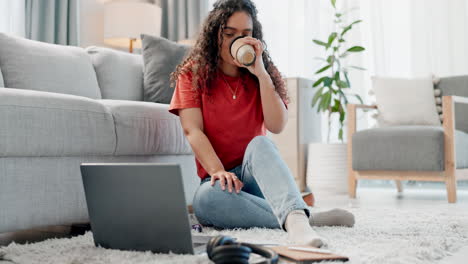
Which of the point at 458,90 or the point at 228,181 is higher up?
the point at 458,90

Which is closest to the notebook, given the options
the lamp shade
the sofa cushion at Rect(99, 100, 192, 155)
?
the sofa cushion at Rect(99, 100, 192, 155)

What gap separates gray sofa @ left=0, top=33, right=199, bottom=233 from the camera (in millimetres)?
1481

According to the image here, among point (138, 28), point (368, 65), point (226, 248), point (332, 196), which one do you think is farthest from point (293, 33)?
point (226, 248)

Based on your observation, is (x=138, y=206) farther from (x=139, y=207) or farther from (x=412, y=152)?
(x=412, y=152)

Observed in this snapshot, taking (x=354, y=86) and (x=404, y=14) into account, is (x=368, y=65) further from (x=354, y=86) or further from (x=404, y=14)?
(x=404, y=14)

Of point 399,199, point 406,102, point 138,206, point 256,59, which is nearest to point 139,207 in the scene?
point 138,206

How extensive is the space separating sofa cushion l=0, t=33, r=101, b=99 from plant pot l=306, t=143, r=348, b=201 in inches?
65.8

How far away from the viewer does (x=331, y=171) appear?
11.5ft

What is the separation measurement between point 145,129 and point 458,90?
2.42m

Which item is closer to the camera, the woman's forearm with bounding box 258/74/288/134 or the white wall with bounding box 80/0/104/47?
the woman's forearm with bounding box 258/74/288/134

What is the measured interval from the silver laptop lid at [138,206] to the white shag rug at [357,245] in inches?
1.3

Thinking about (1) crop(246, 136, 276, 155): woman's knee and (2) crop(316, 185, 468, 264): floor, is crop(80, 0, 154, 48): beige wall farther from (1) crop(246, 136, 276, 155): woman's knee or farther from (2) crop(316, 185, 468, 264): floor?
(1) crop(246, 136, 276, 155): woman's knee

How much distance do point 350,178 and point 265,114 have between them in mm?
1681

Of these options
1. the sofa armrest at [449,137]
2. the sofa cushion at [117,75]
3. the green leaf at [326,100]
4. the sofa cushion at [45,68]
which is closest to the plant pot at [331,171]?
the green leaf at [326,100]
